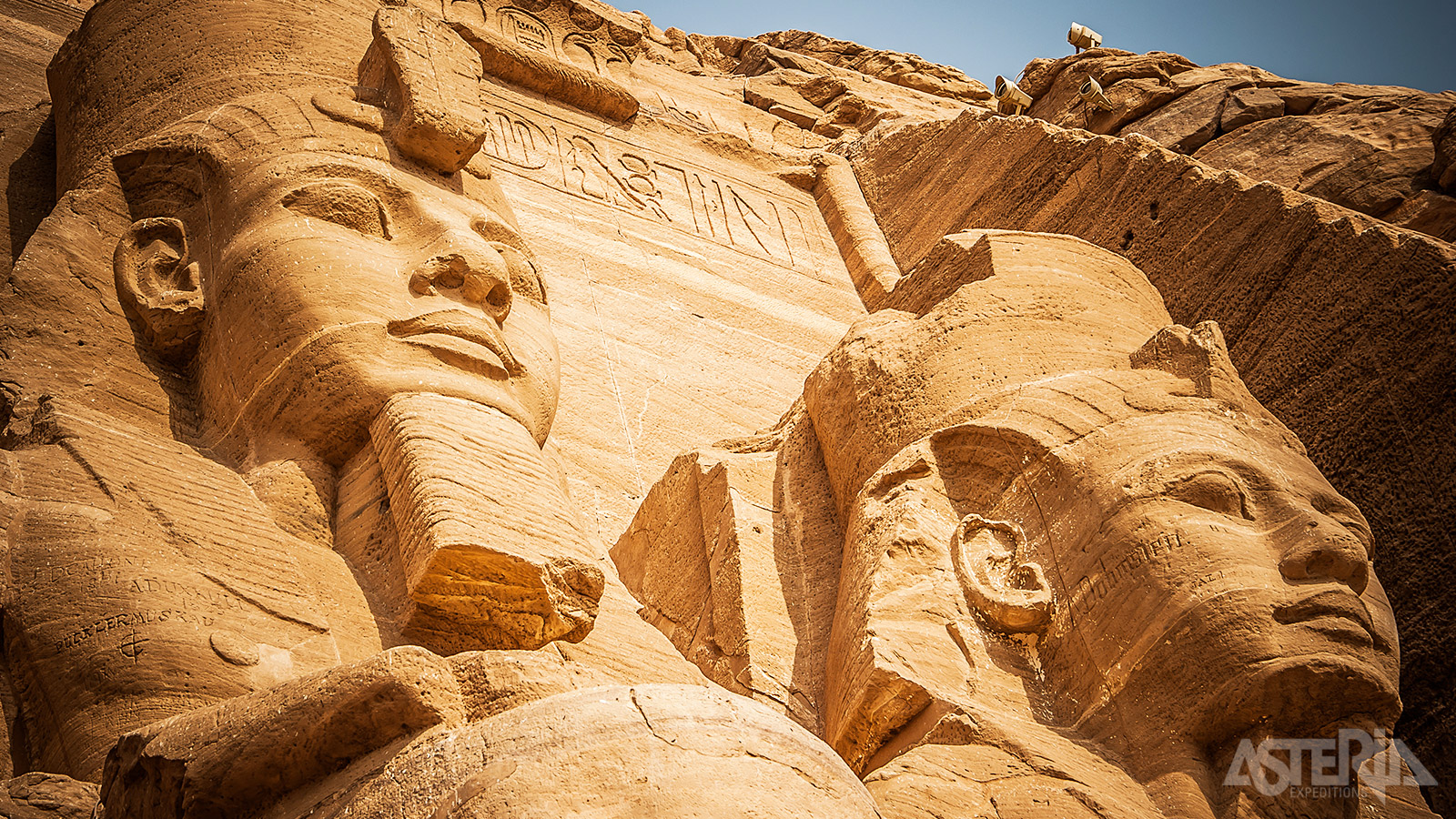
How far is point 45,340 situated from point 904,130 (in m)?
5.80

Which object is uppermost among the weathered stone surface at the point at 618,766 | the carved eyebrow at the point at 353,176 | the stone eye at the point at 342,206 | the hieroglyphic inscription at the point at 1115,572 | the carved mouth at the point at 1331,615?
the carved eyebrow at the point at 353,176

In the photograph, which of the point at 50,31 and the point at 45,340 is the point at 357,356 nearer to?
the point at 45,340

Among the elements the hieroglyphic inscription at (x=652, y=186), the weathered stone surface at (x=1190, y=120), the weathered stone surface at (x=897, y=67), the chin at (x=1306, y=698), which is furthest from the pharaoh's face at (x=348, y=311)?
the weathered stone surface at (x=897, y=67)

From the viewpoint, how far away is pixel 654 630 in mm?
3119

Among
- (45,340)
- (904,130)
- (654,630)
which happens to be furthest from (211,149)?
(904,130)

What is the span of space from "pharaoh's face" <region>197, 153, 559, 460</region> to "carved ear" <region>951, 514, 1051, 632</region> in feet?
4.00

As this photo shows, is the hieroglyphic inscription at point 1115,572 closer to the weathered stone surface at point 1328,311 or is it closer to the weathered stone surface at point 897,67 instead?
the weathered stone surface at point 1328,311

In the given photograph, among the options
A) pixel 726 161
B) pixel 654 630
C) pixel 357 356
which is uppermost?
pixel 726 161

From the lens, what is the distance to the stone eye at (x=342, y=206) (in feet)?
10.9

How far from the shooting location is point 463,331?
318 cm

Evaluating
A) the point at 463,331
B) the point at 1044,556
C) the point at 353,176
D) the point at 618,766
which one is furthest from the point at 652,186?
the point at 618,766

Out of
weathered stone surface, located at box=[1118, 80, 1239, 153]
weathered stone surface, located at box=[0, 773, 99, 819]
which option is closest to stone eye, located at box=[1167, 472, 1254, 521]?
weathered stone surface, located at box=[0, 773, 99, 819]

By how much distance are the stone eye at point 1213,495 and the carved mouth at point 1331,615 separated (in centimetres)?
33

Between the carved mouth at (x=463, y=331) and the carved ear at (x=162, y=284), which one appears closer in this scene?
the carved mouth at (x=463, y=331)
